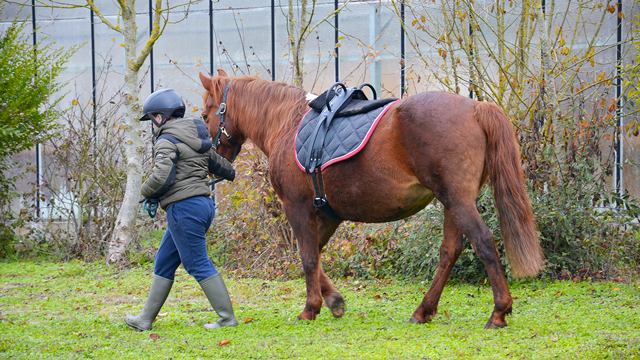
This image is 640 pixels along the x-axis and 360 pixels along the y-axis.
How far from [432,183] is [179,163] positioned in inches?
73.5

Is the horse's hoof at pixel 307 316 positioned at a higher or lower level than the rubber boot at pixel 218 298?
lower

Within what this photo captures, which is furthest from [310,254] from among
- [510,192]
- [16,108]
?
[16,108]

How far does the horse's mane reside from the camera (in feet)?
14.9

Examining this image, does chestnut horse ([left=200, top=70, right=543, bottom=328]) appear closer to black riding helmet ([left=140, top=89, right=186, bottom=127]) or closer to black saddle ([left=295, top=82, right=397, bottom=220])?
black saddle ([left=295, top=82, right=397, bottom=220])

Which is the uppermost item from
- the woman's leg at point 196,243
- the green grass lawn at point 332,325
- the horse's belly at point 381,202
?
the horse's belly at point 381,202

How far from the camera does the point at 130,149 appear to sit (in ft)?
24.8

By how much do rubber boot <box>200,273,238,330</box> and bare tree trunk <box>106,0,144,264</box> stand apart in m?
4.01

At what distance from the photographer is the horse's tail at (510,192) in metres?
3.50

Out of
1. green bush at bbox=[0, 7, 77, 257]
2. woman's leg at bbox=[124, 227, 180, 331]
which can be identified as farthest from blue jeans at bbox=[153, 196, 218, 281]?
green bush at bbox=[0, 7, 77, 257]

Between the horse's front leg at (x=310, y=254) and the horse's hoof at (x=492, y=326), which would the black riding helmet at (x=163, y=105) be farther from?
the horse's hoof at (x=492, y=326)

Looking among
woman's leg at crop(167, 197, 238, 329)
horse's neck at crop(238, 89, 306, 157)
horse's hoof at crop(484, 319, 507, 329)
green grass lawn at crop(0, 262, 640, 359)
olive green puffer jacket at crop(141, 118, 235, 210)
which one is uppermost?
horse's neck at crop(238, 89, 306, 157)

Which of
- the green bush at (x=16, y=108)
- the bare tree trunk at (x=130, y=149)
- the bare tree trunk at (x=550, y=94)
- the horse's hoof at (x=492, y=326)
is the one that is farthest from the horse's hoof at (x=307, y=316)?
the green bush at (x=16, y=108)

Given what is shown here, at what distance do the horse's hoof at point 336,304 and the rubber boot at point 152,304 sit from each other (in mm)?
1267

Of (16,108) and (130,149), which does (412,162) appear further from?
(16,108)
